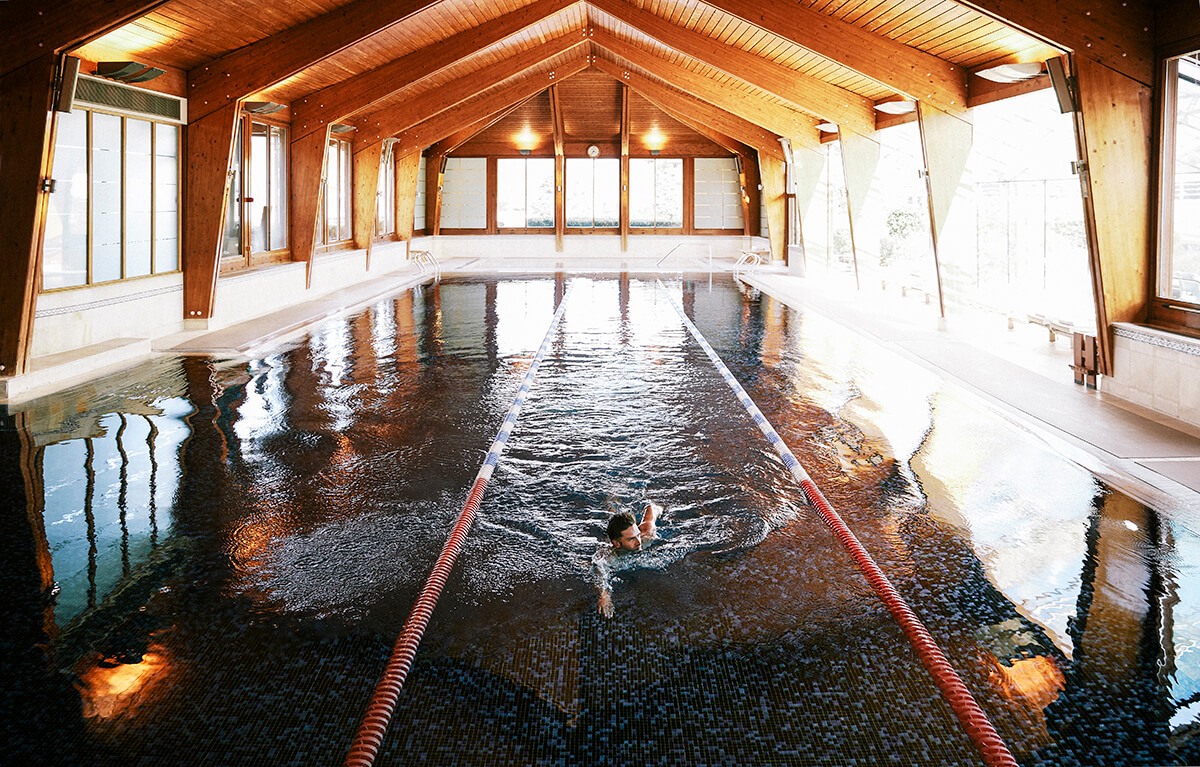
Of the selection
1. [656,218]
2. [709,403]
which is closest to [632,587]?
[709,403]

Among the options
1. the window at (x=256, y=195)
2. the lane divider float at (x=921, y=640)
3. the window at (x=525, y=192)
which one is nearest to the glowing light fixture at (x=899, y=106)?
the lane divider float at (x=921, y=640)

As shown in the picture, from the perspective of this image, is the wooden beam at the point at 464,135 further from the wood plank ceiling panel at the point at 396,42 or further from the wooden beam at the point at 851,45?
the wooden beam at the point at 851,45

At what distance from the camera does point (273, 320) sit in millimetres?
12867

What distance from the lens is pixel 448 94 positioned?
18953 millimetres

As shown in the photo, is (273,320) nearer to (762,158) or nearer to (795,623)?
(795,623)

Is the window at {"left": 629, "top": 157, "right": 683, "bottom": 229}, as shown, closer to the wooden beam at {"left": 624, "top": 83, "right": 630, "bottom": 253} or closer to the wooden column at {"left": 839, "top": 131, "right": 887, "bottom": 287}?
the wooden beam at {"left": 624, "top": 83, "right": 630, "bottom": 253}

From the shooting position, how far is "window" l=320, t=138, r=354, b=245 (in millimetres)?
18453

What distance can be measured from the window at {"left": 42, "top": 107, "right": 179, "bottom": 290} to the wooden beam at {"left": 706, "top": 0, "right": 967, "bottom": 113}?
6.82 m

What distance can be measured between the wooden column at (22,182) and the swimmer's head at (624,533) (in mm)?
5948

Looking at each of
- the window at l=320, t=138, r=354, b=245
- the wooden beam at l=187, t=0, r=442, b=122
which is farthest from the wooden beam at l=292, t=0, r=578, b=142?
the wooden beam at l=187, t=0, r=442, b=122

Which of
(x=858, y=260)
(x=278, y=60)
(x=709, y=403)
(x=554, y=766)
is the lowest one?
(x=554, y=766)

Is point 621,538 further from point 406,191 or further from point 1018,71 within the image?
point 406,191

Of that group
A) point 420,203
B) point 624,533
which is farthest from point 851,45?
point 420,203

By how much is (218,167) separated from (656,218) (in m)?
18.5
